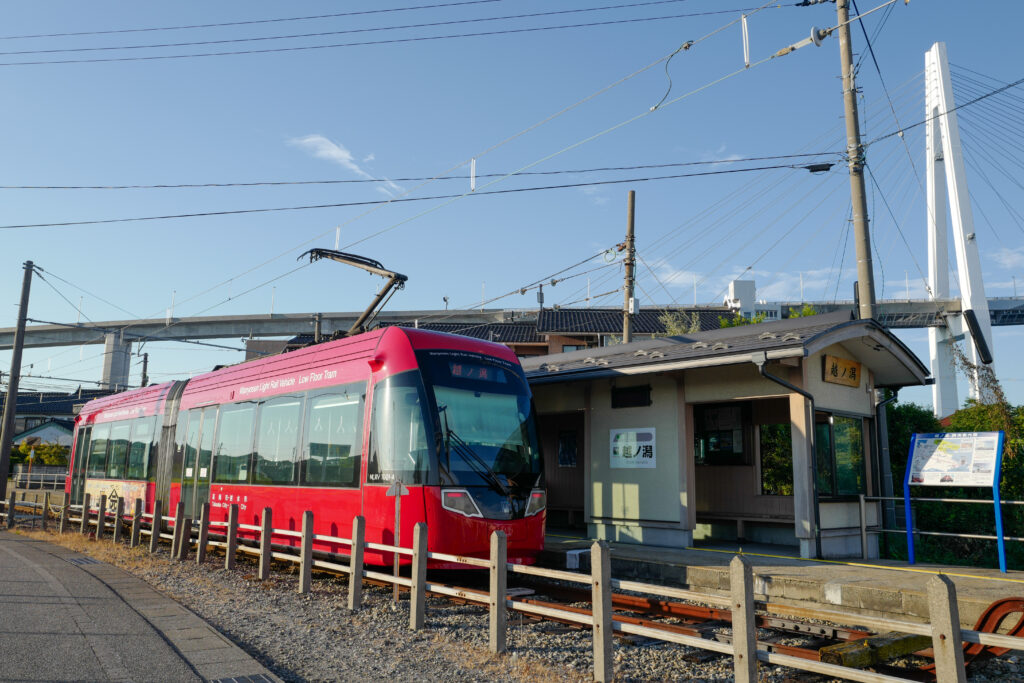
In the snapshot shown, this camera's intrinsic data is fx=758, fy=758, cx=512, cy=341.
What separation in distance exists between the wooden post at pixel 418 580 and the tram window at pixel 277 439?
4.03 metres

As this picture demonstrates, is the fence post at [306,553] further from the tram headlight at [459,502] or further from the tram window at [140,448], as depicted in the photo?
the tram window at [140,448]

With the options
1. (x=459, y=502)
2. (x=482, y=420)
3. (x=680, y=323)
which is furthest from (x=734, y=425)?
(x=680, y=323)

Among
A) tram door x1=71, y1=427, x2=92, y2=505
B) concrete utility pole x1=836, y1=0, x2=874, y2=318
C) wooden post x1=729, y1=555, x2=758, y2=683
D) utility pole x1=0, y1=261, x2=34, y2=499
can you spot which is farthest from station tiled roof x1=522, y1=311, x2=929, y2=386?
utility pole x1=0, y1=261, x2=34, y2=499

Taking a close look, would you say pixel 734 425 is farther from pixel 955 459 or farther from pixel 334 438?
pixel 334 438

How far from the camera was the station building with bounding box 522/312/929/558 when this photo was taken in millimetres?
11750

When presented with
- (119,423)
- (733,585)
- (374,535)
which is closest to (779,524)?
(374,535)

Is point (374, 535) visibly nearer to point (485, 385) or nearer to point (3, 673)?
point (485, 385)

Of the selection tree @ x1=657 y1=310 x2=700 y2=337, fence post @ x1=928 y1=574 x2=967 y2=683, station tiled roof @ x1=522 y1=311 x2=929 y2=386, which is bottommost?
fence post @ x1=928 y1=574 x2=967 y2=683

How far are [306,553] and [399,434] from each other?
82.8 inches

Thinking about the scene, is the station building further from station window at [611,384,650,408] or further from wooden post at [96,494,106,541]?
wooden post at [96,494,106,541]

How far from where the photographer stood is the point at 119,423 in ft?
60.2

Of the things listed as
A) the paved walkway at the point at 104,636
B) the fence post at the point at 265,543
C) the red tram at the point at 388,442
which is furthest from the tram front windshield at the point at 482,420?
the paved walkway at the point at 104,636

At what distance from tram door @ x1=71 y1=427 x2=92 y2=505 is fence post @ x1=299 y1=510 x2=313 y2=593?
13.3 meters

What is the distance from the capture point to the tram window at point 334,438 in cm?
1023
